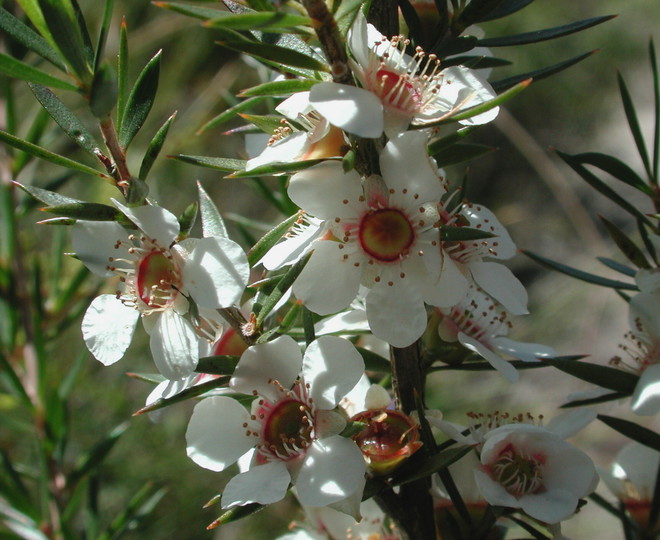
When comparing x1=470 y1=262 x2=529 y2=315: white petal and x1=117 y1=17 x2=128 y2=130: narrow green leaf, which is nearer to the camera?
x1=117 y1=17 x2=128 y2=130: narrow green leaf

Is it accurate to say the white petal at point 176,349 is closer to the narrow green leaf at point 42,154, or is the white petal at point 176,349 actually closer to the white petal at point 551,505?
the narrow green leaf at point 42,154

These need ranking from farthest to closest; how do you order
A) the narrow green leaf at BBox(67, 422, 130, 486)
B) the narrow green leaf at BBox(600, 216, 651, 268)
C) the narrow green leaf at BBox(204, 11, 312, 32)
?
the narrow green leaf at BBox(67, 422, 130, 486)
the narrow green leaf at BBox(600, 216, 651, 268)
the narrow green leaf at BBox(204, 11, 312, 32)

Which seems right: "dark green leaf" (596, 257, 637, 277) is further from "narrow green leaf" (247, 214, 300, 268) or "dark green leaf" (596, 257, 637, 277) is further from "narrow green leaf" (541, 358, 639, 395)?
"narrow green leaf" (247, 214, 300, 268)

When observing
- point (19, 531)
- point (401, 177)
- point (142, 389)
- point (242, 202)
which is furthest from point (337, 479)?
point (242, 202)

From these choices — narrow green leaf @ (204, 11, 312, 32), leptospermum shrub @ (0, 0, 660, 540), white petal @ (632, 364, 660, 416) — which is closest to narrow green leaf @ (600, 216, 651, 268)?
leptospermum shrub @ (0, 0, 660, 540)

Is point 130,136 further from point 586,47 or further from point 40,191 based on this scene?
point 586,47

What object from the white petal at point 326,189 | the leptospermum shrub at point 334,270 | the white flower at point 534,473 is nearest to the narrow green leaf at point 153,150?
the leptospermum shrub at point 334,270

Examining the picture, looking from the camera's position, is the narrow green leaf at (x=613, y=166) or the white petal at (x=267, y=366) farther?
the narrow green leaf at (x=613, y=166)
